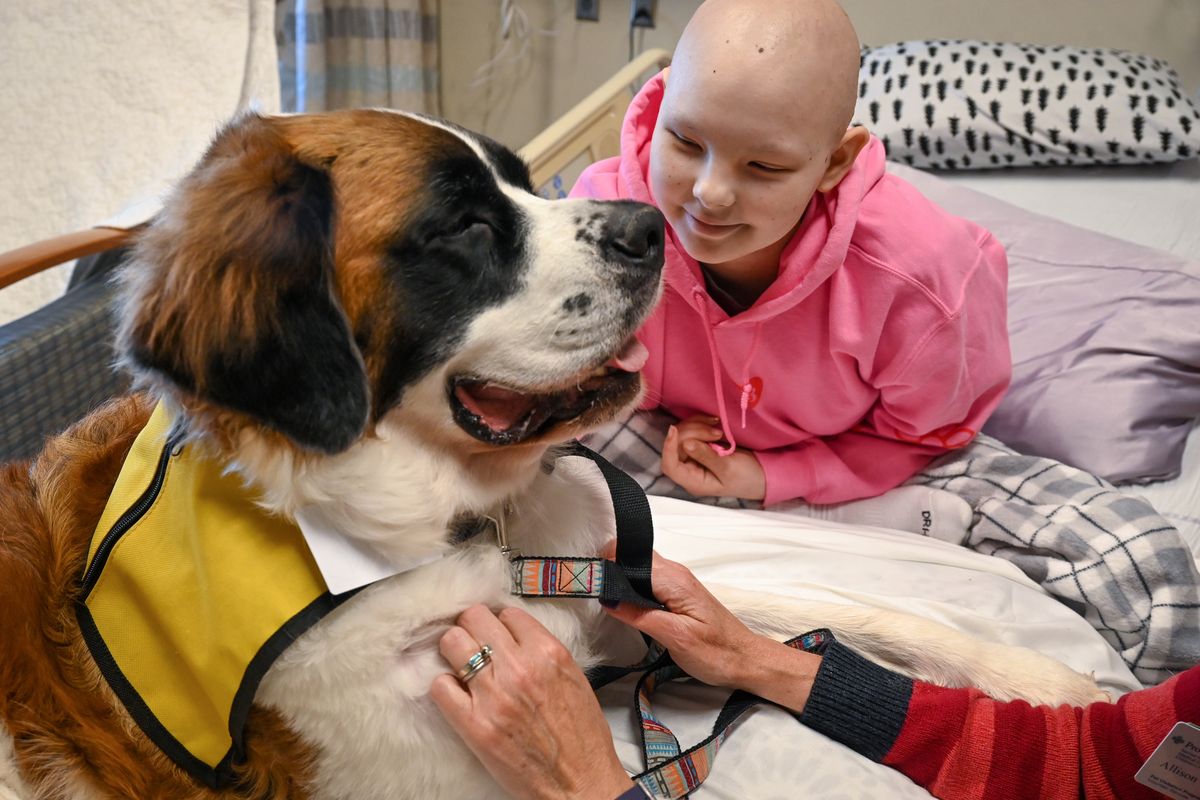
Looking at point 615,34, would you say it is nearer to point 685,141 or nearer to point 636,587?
point 685,141

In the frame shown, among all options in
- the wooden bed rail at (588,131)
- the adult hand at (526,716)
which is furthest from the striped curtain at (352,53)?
the adult hand at (526,716)

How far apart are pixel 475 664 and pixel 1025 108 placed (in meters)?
2.24

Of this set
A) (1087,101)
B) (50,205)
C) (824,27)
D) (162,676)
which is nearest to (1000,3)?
(1087,101)

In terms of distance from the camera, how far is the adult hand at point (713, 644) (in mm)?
1142

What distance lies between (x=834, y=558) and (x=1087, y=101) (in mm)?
1727

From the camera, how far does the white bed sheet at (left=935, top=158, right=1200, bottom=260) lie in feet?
7.75

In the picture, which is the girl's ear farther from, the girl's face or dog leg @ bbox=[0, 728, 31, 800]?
→ dog leg @ bbox=[0, 728, 31, 800]

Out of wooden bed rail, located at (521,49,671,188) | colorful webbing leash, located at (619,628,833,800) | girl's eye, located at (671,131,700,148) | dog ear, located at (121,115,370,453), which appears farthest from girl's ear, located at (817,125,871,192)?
wooden bed rail, located at (521,49,671,188)

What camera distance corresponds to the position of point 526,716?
0.99m

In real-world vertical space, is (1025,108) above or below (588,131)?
above

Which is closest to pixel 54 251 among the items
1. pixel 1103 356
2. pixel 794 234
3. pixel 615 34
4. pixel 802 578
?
pixel 794 234

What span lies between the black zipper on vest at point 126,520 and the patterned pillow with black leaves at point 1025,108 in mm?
2031

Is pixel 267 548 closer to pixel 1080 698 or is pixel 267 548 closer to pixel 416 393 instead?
pixel 416 393

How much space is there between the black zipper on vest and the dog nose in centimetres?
52
